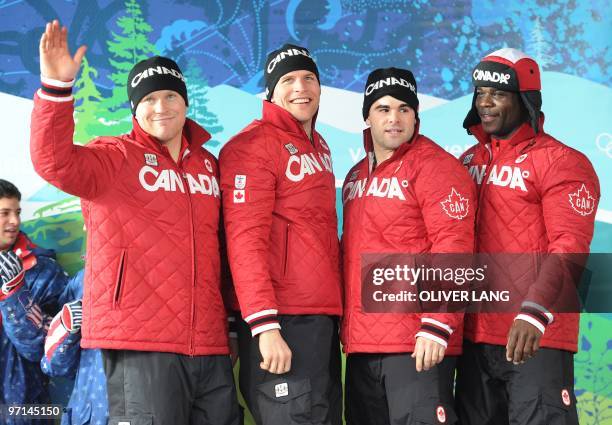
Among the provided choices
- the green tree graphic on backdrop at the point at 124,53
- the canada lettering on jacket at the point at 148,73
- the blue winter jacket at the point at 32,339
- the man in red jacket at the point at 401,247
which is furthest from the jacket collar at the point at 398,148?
the blue winter jacket at the point at 32,339

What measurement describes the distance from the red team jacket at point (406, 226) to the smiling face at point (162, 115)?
764 millimetres

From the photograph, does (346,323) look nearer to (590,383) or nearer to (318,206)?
(318,206)

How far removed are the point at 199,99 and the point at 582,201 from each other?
2173 millimetres

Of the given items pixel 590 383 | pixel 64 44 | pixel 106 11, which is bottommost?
pixel 590 383

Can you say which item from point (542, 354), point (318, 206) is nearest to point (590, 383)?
point (542, 354)

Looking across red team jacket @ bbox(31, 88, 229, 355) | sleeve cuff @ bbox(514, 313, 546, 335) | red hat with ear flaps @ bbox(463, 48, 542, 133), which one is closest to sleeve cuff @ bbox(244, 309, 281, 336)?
red team jacket @ bbox(31, 88, 229, 355)

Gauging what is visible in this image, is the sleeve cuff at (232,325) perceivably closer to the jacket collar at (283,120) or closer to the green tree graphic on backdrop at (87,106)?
the jacket collar at (283,120)

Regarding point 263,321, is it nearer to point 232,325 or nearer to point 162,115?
point 232,325

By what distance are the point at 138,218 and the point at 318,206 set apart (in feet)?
2.25

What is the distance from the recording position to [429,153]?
316cm

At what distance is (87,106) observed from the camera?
4391 mm

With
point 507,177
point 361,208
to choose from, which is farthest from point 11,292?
point 507,177

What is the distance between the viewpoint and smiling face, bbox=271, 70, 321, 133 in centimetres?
317

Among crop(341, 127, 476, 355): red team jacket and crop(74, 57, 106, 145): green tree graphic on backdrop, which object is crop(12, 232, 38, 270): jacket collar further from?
crop(341, 127, 476, 355): red team jacket
